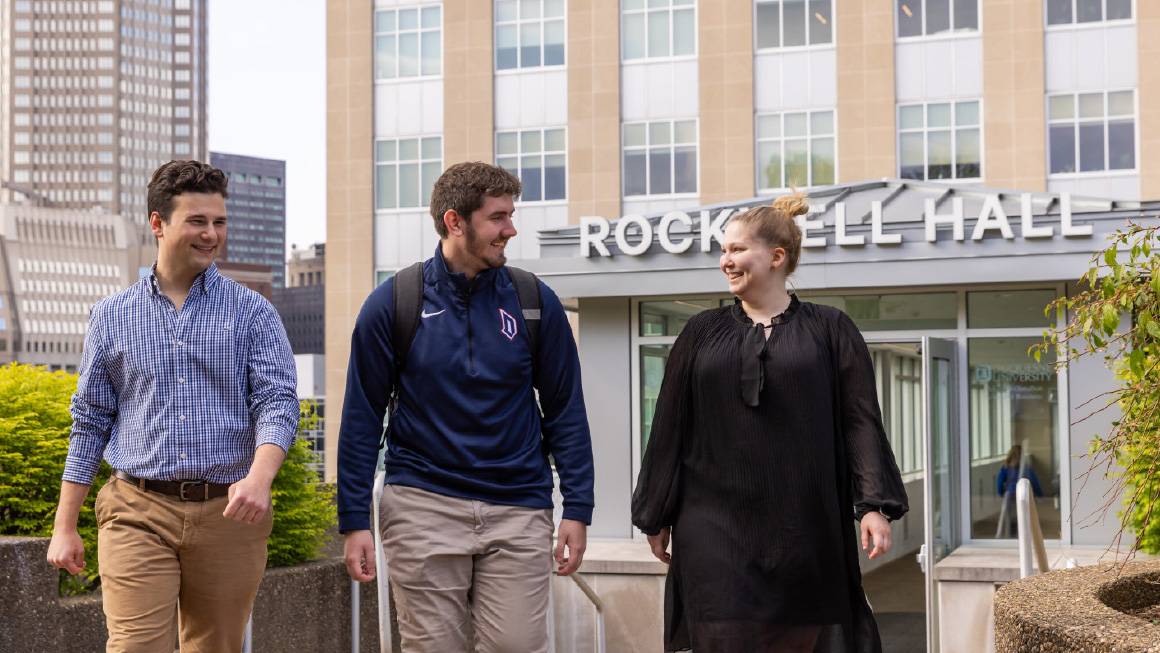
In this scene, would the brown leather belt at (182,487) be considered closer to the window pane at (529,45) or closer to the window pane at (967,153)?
the window pane at (967,153)

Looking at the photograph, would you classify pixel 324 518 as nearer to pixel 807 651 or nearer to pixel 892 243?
pixel 807 651

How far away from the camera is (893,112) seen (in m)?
33.8

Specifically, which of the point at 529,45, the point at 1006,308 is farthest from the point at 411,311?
the point at 529,45

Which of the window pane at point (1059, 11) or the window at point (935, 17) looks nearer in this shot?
the window pane at point (1059, 11)

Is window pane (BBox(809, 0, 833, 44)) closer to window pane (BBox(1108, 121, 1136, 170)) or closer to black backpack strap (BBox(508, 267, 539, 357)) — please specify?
window pane (BBox(1108, 121, 1136, 170))

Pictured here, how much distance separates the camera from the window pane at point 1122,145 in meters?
31.9

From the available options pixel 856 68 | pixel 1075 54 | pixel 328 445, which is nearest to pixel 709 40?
pixel 856 68

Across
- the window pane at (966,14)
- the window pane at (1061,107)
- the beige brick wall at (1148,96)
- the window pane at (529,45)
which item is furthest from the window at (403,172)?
the beige brick wall at (1148,96)

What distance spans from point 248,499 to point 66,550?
0.60m

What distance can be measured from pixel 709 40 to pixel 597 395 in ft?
73.3

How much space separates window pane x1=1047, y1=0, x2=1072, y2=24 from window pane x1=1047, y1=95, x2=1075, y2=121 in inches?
67.4

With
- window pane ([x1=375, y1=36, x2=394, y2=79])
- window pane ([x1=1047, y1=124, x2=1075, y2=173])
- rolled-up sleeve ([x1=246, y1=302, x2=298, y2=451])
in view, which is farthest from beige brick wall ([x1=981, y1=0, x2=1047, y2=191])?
rolled-up sleeve ([x1=246, y1=302, x2=298, y2=451])

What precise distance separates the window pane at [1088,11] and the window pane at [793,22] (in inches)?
246

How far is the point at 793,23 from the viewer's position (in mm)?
35125
